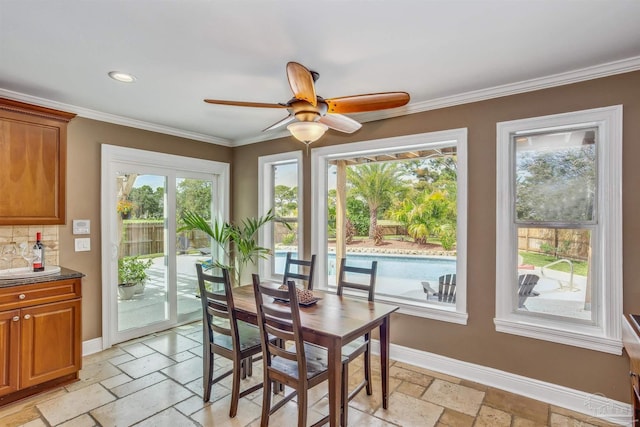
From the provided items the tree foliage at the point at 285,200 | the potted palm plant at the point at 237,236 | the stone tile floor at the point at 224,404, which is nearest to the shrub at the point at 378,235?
the tree foliage at the point at 285,200

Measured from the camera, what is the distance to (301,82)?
1.92 m

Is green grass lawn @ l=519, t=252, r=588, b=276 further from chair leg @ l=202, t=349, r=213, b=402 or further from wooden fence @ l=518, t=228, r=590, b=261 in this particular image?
chair leg @ l=202, t=349, r=213, b=402

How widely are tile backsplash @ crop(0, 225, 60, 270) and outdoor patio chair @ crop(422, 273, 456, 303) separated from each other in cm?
382

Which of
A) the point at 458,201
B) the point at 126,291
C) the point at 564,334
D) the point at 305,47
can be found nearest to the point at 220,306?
the point at 305,47

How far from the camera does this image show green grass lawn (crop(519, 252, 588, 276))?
103 inches

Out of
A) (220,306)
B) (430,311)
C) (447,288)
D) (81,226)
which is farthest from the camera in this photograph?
(81,226)

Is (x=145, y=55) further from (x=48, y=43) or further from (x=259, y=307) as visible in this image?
(x=259, y=307)

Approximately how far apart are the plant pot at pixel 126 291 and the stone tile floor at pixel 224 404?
0.84 meters

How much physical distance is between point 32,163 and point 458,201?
3.84m

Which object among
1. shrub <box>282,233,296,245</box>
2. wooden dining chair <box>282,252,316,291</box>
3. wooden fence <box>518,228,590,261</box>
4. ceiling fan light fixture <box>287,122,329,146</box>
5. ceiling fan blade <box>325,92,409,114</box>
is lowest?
wooden dining chair <box>282,252,316,291</box>

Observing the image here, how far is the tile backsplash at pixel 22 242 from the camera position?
3025 mm

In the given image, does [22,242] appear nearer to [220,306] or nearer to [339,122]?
[220,306]

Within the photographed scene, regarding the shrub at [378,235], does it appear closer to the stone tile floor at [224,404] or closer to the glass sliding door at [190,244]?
the stone tile floor at [224,404]

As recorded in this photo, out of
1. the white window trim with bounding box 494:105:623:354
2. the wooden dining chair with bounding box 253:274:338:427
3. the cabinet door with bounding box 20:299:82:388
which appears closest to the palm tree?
the white window trim with bounding box 494:105:623:354
